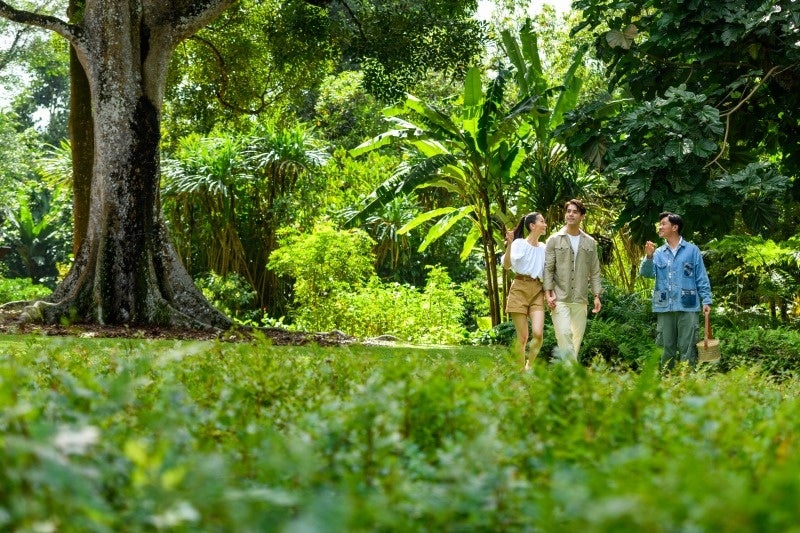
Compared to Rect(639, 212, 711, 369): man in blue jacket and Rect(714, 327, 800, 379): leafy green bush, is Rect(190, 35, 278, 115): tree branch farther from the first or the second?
Rect(639, 212, 711, 369): man in blue jacket

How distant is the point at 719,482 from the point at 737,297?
18.6m

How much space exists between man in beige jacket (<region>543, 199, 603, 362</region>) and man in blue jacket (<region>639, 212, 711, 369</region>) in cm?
62

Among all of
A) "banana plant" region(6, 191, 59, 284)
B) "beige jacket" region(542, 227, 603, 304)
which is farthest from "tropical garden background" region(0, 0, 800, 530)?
"beige jacket" region(542, 227, 603, 304)

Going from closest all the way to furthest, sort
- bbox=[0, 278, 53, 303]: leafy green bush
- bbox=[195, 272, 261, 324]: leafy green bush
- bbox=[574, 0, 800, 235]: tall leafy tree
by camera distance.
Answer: bbox=[574, 0, 800, 235]: tall leafy tree → bbox=[195, 272, 261, 324]: leafy green bush → bbox=[0, 278, 53, 303]: leafy green bush

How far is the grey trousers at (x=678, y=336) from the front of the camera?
9891mm

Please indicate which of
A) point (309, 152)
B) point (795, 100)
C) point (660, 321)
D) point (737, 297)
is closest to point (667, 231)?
point (660, 321)

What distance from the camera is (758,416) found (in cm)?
431

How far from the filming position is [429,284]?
19.7 meters

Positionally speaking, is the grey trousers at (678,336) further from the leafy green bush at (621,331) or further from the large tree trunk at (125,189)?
the large tree trunk at (125,189)

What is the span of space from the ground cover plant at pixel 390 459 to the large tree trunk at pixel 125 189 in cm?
996

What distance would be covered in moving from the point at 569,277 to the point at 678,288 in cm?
105

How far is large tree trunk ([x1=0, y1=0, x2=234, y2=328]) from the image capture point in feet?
47.1

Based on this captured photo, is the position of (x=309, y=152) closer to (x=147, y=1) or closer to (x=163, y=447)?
(x=147, y=1)

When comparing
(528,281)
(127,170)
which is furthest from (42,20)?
(528,281)
